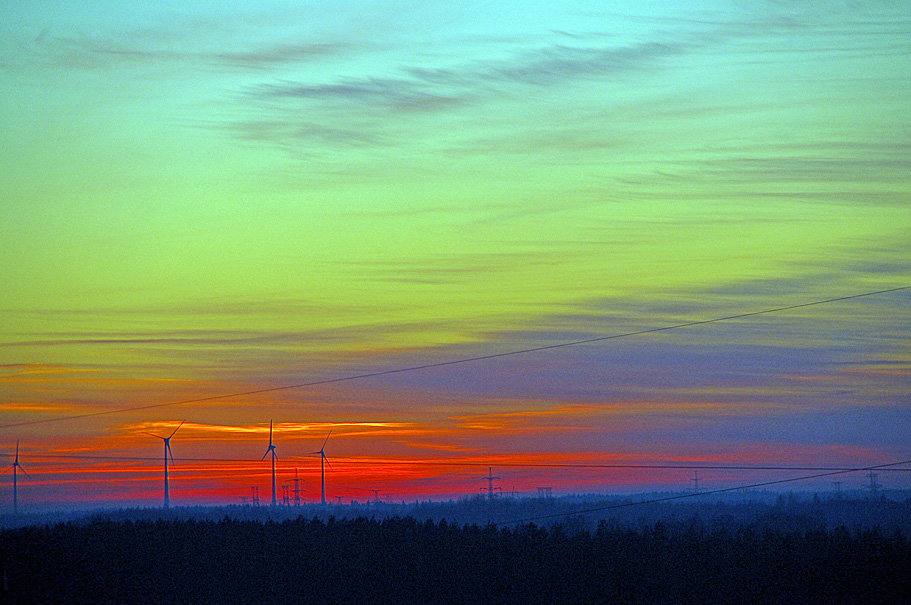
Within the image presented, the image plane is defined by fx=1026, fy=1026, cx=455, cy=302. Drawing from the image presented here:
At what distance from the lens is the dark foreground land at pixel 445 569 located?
134 ft

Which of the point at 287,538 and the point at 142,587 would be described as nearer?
the point at 142,587

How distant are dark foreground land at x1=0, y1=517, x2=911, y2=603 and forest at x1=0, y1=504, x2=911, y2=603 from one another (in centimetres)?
8

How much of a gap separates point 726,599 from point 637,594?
3.48 m

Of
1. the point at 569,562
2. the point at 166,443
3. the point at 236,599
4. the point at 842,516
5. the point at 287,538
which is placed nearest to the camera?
the point at 236,599

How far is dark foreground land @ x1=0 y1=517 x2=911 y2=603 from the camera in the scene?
40.7m

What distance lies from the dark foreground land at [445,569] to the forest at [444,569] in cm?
8

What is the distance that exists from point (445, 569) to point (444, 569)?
2.2 inches

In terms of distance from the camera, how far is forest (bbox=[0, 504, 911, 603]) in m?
40.7

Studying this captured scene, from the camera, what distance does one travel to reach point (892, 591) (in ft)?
135

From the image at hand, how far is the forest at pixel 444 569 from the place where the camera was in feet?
134

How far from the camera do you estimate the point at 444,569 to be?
45.2 meters

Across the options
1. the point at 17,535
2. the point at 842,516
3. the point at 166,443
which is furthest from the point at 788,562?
the point at 842,516

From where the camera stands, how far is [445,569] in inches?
1780

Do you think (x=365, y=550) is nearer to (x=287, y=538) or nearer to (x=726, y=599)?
(x=287, y=538)
